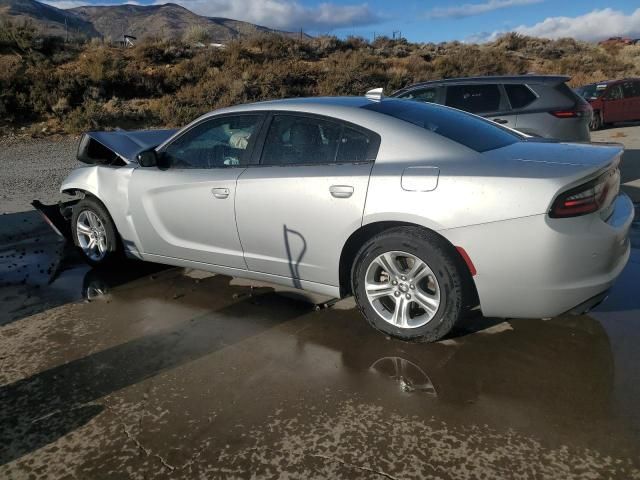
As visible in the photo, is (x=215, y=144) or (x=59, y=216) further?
(x=59, y=216)

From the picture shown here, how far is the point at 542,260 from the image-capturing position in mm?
3068

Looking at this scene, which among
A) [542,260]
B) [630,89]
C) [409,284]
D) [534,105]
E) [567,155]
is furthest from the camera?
[630,89]

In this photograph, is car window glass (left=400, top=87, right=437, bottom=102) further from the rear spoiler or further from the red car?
the red car

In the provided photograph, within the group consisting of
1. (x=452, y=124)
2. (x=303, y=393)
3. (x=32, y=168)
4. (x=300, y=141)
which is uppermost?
(x=452, y=124)

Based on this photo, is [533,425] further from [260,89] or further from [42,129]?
[260,89]

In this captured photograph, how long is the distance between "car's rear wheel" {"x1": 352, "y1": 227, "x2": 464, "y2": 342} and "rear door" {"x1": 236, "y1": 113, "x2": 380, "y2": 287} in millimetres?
229

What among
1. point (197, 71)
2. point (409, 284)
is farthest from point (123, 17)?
point (409, 284)

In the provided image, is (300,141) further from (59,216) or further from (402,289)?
(59,216)

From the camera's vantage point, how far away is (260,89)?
74.6 feet

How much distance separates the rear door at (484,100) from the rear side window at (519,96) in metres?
0.08

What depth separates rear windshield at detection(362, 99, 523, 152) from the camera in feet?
12.2

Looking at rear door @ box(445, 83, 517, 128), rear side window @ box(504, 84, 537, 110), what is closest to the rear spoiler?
rear door @ box(445, 83, 517, 128)

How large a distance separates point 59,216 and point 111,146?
4.52 feet

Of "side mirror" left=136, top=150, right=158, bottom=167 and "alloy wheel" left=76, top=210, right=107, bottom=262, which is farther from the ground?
"side mirror" left=136, top=150, right=158, bottom=167
